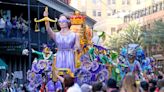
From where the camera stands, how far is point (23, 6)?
111ft

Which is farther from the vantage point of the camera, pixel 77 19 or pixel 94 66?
pixel 77 19

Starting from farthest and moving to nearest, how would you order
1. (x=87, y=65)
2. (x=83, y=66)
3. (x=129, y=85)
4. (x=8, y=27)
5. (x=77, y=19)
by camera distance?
(x=8, y=27) → (x=77, y=19) → (x=87, y=65) → (x=83, y=66) → (x=129, y=85)

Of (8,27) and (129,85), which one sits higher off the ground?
(8,27)

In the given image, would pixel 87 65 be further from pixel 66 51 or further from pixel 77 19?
pixel 77 19

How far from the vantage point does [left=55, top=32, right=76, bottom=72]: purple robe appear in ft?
43.0

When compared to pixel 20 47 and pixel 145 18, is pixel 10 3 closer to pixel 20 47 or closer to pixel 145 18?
pixel 20 47

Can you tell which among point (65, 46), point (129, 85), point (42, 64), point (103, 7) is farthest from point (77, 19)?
point (103, 7)

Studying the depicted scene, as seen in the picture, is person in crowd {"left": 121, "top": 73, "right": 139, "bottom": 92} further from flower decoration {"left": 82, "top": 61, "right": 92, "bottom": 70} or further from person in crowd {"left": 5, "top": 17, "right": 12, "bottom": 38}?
person in crowd {"left": 5, "top": 17, "right": 12, "bottom": 38}

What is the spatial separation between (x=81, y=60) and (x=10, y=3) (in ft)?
60.4

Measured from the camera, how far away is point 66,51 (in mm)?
13219

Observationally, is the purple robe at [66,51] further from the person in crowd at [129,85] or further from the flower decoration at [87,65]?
the person in crowd at [129,85]

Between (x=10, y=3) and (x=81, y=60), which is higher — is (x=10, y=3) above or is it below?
above

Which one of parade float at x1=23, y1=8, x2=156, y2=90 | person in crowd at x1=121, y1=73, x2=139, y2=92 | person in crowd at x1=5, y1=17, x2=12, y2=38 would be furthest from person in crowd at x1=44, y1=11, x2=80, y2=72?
person in crowd at x1=5, y1=17, x2=12, y2=38

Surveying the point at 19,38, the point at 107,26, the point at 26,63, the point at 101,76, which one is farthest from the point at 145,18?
the point at 101,76
